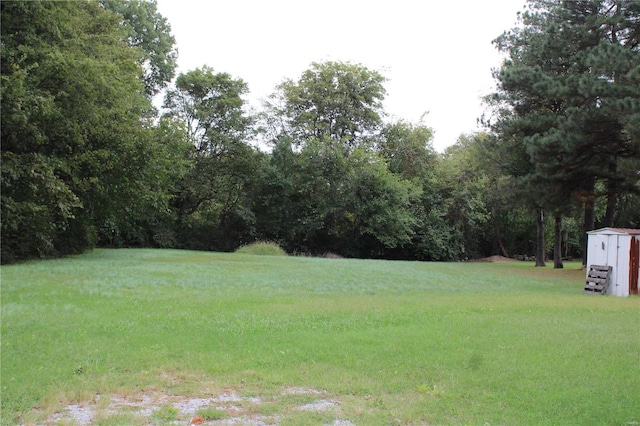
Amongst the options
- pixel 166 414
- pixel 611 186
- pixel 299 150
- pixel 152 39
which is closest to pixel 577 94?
pixel 611 186

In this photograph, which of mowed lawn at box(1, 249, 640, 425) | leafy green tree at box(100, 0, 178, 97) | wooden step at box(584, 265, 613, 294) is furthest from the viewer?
leafy green tree at box(100, 0, 178, 97)

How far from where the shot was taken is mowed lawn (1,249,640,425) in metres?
Result: 4.66

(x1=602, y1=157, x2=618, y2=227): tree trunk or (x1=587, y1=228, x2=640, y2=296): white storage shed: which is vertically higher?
(x1=602, y1=157, x2=618, y2=227): tree trunk

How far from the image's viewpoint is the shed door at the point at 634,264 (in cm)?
1521

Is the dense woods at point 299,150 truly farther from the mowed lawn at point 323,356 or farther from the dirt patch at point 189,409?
the dirt patch at point 189,409

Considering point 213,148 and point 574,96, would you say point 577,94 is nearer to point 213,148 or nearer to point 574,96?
point 574,96

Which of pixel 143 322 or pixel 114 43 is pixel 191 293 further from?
pixel 114 43

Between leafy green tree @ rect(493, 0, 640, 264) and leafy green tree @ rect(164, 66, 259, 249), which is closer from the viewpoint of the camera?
leafy green tree @ rect(493, 0, 640, 264)

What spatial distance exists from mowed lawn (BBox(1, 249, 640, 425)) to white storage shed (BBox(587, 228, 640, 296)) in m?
3.76

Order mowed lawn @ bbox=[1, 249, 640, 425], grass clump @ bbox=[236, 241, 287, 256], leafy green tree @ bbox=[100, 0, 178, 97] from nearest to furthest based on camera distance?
mowed lawn @ bbox=[1, 249, 640, 425]
grass clump @ bbox=[236, 241, 287, 256]
leafy green tree @ bbox=[100, 0, 178, 97]

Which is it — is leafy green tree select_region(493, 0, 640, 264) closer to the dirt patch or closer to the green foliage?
the green foliage

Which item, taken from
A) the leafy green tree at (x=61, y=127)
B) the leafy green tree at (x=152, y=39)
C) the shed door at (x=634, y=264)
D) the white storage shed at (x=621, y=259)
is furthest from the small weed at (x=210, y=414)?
the leafy green tree at (x=152, y=39)

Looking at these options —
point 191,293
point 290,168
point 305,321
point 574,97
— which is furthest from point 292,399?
point 290,168

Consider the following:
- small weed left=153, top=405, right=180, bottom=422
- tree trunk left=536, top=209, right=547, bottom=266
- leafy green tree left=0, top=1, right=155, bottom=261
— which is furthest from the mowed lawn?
tree trunk left=536, top=209, right=547, bottom=266
